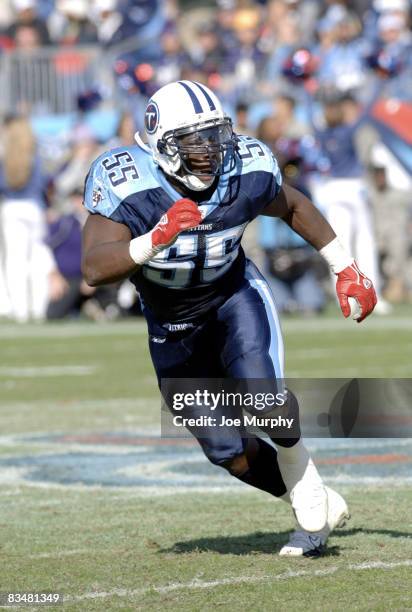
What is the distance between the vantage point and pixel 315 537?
4.74 meters

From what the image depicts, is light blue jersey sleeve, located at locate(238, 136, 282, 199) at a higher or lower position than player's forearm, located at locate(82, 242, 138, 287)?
higher

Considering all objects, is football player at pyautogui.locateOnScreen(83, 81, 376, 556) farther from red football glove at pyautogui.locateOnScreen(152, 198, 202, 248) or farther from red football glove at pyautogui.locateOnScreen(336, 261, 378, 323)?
red football glove at pyautogui.locateOnScreen(152, 198, 202, 248)

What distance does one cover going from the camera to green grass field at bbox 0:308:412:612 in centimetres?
417

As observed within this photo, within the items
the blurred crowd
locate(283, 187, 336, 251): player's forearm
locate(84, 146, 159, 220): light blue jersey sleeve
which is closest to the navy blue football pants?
locate(283, 187, 336, 251): player's forearm

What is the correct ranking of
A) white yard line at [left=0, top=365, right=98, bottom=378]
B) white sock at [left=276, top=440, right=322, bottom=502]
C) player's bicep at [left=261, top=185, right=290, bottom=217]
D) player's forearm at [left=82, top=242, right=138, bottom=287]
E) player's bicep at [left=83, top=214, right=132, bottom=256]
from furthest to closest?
1. white yard line at [left=0, top=365, right=98, bottom=378]
2. player's bicep at [left=261, top=185, right=290, bottom=217]
3. white sock at [left=276, top=440, right=322, bottom=502]
4. player's bicep at [left=83, top=214, right=132, bottom=256]
5. player's forearm at [left=82, top=242, right=138, bottom=287]

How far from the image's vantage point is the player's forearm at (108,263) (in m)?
4.48

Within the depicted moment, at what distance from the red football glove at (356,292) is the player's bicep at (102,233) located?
0.75 m

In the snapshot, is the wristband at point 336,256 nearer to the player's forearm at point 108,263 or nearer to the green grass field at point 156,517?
the player's forearm at point 108,263

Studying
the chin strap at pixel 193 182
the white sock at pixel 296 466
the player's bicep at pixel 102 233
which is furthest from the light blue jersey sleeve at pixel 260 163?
the white sock at pixel 296 466

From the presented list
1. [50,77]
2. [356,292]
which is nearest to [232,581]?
[356,292]

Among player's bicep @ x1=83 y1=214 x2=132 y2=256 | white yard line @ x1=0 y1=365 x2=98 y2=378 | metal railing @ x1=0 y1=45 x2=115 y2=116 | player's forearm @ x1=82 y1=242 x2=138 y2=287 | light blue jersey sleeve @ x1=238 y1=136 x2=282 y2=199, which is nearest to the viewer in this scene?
player's forearm @ x1=82 y1=242 x2=138 y2=287

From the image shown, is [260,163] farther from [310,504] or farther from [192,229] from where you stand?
[310,504]

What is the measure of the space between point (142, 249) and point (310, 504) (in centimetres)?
106

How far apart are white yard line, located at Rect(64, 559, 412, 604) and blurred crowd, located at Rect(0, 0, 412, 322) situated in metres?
9.26
